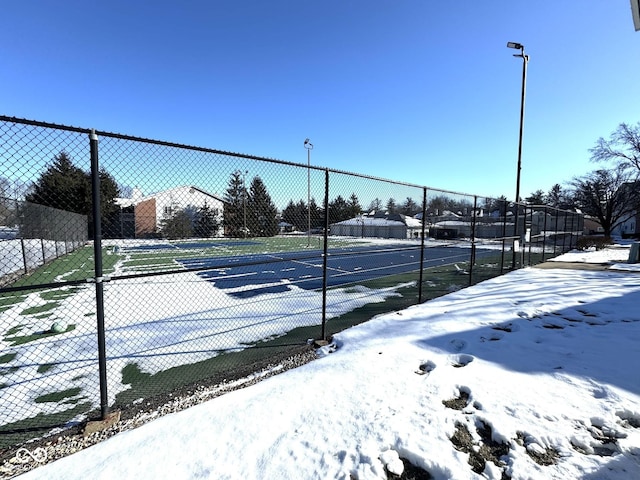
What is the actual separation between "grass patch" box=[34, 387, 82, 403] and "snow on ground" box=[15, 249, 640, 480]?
1.65 meters

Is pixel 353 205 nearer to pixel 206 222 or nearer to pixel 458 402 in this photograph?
pixel 206 222

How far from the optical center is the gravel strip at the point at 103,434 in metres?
2.35

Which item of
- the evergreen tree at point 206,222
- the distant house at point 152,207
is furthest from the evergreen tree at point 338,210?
the distant house at point 152,207

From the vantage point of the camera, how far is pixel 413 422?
8.25 ft

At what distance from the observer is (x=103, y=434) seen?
268 cm

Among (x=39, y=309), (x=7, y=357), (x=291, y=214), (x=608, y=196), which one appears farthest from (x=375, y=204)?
(x=608, y=196)

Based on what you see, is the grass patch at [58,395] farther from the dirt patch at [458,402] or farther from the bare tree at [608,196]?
the bare tree at [608,196]

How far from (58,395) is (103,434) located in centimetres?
147

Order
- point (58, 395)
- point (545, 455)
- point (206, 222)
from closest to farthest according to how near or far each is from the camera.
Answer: point (545, 455) → point (58, 395) → point (206, 222)

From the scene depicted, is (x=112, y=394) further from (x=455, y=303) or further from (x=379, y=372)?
(x=455, y=303)

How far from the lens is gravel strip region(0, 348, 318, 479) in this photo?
2348 mm

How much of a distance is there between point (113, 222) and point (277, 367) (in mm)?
2521

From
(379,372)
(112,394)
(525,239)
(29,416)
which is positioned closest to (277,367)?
(379,372)

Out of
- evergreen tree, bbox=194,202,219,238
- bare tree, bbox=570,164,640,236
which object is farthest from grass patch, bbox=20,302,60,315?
bare tree, bbox=570,164,640,236
